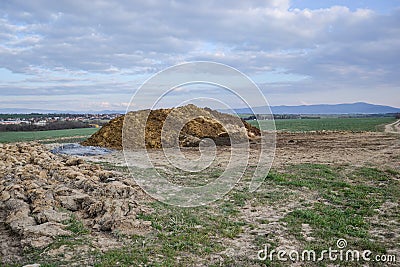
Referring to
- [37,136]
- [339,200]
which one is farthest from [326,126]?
[339,200]

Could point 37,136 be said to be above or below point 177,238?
above

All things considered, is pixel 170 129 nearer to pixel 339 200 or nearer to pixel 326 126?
pixel 339 200

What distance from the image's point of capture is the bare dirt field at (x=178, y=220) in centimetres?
509

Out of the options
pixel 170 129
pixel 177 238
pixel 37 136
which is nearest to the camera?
pixel 177 238

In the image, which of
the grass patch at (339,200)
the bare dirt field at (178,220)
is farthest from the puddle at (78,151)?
the grass patch at (339,200)

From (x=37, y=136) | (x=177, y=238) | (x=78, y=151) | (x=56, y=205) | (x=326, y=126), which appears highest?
(x=326, y=126)

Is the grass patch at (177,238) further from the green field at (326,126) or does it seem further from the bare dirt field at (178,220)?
the green field at (326,126)

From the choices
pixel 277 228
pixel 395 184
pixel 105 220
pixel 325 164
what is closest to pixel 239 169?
pixel 325 164

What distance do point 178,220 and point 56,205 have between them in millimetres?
2398

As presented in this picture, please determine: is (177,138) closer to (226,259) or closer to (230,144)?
(230,144)

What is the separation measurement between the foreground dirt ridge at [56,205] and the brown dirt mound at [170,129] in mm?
10459

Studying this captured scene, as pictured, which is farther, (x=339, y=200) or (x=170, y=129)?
(x=170, y=129)

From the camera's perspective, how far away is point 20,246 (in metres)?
5.18

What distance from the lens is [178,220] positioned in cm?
661
